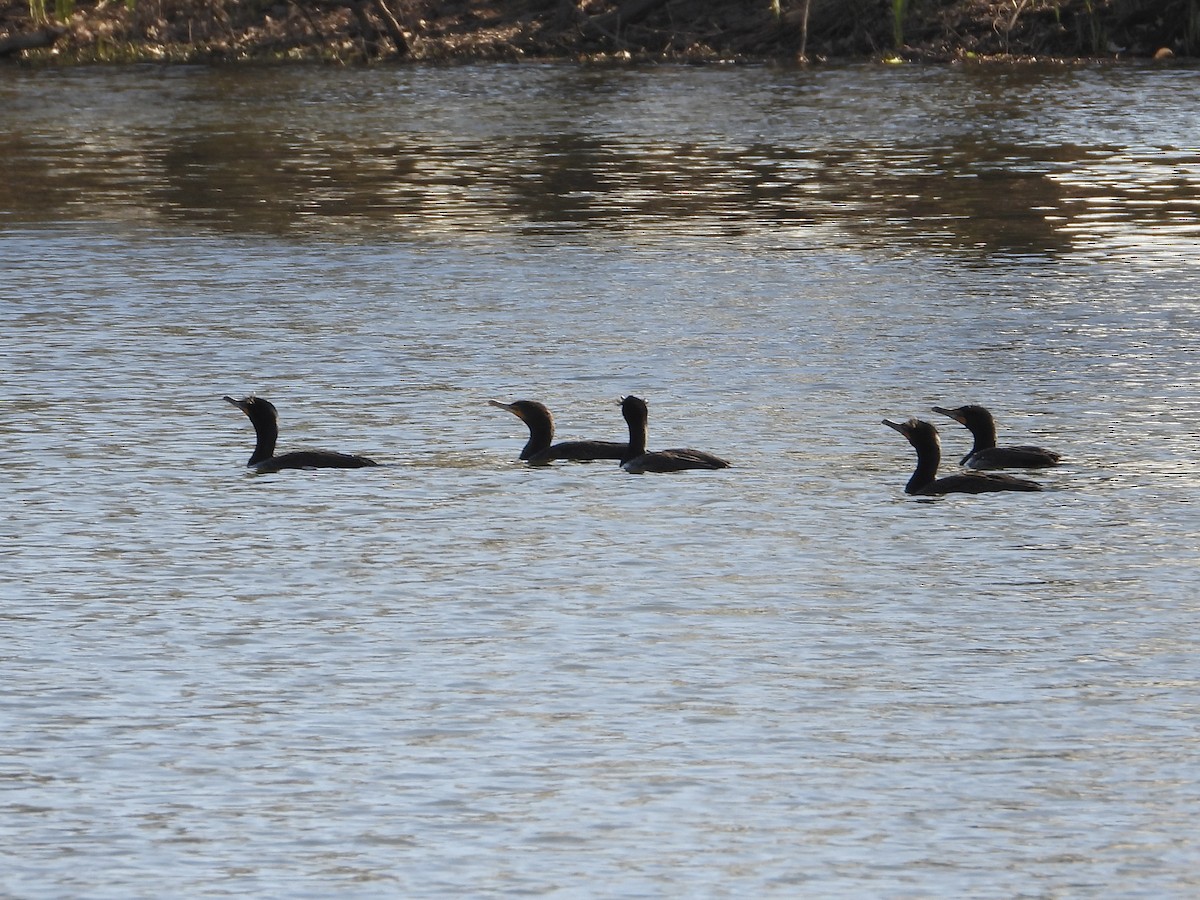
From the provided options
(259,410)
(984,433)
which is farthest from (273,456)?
(984,433)

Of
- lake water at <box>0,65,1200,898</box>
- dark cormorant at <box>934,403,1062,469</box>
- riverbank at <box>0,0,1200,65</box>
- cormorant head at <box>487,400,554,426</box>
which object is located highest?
riverbank at <box>0,0,1200,65</box>

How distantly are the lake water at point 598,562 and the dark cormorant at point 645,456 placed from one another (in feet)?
0.46

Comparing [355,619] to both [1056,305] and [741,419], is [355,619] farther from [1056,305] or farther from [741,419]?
[1056,305]

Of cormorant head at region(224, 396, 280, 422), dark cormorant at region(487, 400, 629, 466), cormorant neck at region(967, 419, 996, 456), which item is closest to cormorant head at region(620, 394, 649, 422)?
dark cormorant at region(487, 400, 629, 466)

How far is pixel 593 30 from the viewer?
55.1m

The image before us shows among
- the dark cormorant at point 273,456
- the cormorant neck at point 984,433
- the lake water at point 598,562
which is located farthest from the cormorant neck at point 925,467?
the dark cormorant at point 273,456

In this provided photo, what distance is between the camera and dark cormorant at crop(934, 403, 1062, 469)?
14.2 metres

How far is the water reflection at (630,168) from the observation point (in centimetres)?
2752

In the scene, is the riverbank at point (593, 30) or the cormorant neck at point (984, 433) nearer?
the cormorant neck at point (984, 433)

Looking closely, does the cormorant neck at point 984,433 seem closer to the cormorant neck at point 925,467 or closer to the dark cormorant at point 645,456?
the cormorant neck at point 925,467

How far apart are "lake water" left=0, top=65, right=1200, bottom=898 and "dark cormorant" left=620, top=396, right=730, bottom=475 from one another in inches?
5.5

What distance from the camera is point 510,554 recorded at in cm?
1253

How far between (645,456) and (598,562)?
7.23ft

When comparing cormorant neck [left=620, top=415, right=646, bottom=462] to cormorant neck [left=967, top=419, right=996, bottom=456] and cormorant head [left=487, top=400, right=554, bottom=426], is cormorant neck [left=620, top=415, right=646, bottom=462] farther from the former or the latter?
cormorant neck [left=967, top=419, right=996, bottom=456]
